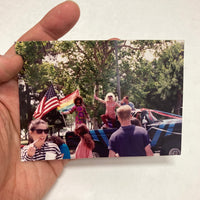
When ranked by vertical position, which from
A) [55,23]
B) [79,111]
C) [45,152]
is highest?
[55,23]

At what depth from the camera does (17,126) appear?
0.63 meters

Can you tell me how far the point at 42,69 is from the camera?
0.60m

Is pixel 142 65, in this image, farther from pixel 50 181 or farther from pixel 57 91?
pixel 50 181

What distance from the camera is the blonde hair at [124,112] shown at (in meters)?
0.62

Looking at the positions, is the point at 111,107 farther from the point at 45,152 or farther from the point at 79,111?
the point at 45,152

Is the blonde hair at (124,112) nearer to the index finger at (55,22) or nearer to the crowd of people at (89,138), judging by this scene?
the crowd of people at (89,138)

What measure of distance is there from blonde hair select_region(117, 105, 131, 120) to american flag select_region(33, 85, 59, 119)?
21cm

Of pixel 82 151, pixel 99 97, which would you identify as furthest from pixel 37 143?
pixel 99 97

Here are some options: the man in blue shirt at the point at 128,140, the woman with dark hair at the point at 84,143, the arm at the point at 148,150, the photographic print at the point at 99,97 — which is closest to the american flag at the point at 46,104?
the photographic print at the point at 99,97

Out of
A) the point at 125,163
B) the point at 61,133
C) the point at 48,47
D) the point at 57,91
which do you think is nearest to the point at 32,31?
the point at 48,47

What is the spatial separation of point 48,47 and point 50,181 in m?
0.49

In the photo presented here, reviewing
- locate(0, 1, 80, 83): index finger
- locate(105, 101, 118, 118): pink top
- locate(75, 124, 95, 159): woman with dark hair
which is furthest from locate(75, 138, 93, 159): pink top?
locate(0, 1, 80, 83): index finger

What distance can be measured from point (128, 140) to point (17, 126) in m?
0.38

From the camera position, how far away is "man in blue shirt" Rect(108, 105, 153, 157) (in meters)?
0.63
